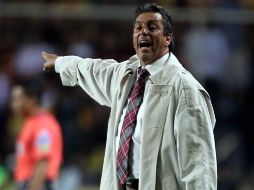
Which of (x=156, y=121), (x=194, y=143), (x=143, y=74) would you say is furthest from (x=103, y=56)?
(x=194, y=143)

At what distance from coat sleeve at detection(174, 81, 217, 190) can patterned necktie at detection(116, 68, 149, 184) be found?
29 cm

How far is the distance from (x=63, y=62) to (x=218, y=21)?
6155 mm

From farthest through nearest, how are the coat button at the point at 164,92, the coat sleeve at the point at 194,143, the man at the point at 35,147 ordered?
the man at the point at 35,147 → the coat button at the point at 164,92 → the coat sleeve at the point at 194,143

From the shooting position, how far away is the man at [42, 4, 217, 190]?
4.45 metres

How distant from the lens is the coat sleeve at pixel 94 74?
Result: 5.04 m

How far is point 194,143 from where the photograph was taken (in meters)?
4.45

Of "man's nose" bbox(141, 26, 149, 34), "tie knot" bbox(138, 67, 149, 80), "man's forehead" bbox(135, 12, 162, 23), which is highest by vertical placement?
"man's forehead" bbox(135, 12, 162, 23)

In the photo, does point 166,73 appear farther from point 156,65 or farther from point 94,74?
point 94,74

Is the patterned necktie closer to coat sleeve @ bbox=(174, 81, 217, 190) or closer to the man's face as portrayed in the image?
the man's face

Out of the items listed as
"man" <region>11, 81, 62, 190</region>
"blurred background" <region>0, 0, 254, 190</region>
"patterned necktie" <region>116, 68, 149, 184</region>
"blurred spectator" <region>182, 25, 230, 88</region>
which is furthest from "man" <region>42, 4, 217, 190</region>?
"blurred spectator" <region>182, 25, 230, 88</region>

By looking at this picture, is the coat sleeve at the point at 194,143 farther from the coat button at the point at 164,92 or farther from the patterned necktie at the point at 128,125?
the patterned necktie at the point at 128,125

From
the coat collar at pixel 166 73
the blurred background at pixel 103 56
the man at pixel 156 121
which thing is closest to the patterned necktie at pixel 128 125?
the man at pixel 156 121

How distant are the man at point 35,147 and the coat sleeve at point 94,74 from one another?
2.86m

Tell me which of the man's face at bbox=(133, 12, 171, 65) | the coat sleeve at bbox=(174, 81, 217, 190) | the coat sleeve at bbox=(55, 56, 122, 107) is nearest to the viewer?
the coat sleeve at bbox=(174, 81, 217, 190)
